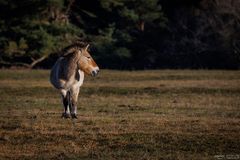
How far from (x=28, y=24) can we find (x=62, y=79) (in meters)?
31.2

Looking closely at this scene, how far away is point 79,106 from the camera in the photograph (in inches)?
866

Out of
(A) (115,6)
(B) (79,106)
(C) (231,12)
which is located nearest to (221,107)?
(B) (79,106)

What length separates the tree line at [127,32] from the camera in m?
48.8

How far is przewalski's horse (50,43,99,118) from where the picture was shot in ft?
60.0

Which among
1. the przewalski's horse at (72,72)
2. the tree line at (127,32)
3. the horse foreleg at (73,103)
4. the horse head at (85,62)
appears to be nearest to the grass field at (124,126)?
the horse foreleg at (73,103)

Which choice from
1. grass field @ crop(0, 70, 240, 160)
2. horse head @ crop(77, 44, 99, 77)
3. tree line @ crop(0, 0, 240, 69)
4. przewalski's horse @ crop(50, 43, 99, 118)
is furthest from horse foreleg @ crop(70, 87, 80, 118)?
tree line @ crop(0, 0, 240, 69)

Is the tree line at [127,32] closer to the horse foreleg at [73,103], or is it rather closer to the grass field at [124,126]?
the grass field at [124,126]

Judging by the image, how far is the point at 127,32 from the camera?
2110 inches

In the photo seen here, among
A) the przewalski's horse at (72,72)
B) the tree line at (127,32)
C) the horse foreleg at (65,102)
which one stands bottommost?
the tree line at (127,32)

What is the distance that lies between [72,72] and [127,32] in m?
35.6

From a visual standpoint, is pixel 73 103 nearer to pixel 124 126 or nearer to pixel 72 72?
pixel 72 72

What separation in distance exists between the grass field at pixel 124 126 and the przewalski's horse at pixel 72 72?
493 mm

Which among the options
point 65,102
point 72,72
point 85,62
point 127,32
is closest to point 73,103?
point 65,102

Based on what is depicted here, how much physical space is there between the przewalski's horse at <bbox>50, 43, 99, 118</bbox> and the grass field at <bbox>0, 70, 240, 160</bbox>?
493mm
